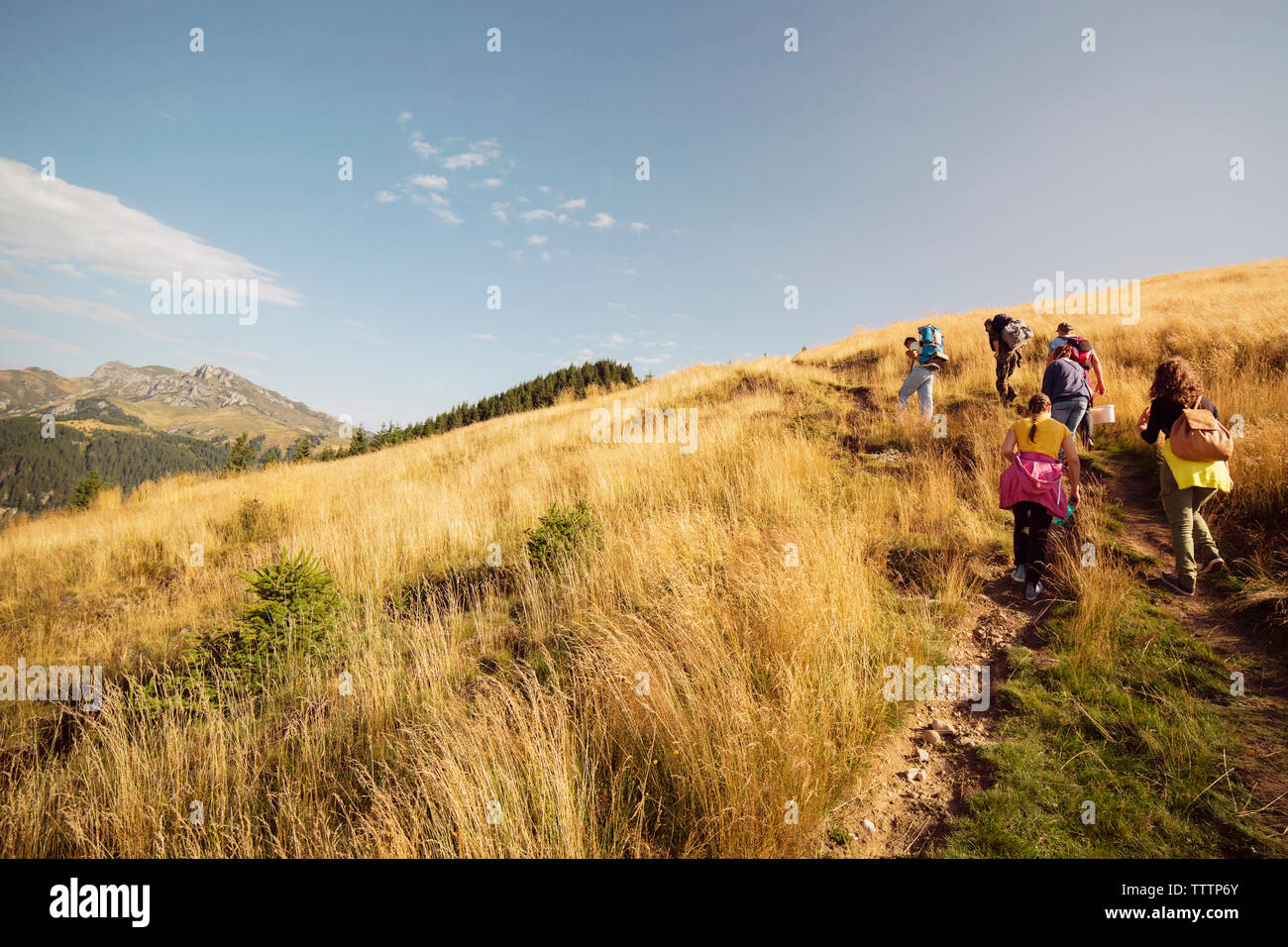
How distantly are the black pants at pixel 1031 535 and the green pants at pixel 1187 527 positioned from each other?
894mm

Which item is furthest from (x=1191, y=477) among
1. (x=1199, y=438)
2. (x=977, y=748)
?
(x=977, y=748)

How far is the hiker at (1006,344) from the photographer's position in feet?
29.4

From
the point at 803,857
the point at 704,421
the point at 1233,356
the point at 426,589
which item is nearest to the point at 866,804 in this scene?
the point at 803,857

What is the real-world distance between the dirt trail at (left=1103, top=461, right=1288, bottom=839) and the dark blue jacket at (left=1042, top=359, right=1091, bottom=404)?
85.6 inches

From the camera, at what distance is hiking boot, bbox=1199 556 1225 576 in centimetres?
410

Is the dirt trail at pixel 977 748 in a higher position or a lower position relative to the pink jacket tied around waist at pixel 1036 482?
lower

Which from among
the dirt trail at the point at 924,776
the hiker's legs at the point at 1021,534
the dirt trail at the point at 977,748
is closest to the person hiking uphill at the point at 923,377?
the hiker's legs at the point at 1021,534

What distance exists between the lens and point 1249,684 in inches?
120

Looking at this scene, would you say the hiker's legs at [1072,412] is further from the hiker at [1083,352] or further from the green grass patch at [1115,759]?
the green grass patch at [1115,759]

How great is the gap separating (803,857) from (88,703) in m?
5.60

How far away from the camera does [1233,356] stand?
7.95 metres

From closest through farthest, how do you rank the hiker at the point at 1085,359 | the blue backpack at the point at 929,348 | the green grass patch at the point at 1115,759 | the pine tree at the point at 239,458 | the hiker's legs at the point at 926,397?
the green grass patch at the point at 1115,759
the hiker at the point at 1085,359
the hiker's legs at the point at 926,397
the blue backpack at the point at 929,348
the pine tree at the point at 239,458

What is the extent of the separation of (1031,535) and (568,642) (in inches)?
185

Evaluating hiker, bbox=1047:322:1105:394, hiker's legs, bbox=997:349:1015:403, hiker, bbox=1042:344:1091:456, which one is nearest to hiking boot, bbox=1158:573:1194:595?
hiker, bbox=1042:344:1091:456
